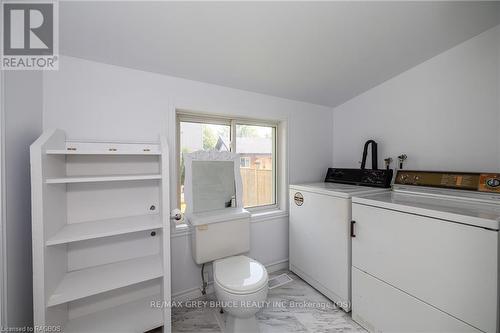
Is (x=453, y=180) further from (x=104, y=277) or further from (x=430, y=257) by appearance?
(x=104, y=277)

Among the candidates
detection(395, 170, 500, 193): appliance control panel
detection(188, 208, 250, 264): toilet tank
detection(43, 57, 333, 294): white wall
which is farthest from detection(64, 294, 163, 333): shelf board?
detection(395, 170, 500, 193): appliance control panel

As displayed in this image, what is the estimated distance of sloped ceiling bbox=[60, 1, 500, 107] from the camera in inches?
45.0

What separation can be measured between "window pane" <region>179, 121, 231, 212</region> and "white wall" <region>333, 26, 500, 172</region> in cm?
156

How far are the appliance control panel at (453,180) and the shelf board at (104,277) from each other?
2.12 meters

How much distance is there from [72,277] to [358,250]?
200cm

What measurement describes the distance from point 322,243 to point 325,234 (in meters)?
0.10

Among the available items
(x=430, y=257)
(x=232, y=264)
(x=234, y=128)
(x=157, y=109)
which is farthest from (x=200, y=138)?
(x=430, y=257)

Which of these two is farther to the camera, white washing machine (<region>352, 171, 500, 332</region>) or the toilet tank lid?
the toilet tank lid

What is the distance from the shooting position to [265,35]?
1.34 m

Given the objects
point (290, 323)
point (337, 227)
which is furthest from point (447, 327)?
point (290, 323)

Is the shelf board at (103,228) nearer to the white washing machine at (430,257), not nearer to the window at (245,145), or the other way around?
the window at (245,145)

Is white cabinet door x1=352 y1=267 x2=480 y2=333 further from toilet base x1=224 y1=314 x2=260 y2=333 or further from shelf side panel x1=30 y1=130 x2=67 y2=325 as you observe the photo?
shelf side panel x1=30 y1=130 x2=67 y2=325

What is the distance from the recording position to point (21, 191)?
3.78 ft

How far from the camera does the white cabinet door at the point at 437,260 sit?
0.96m
